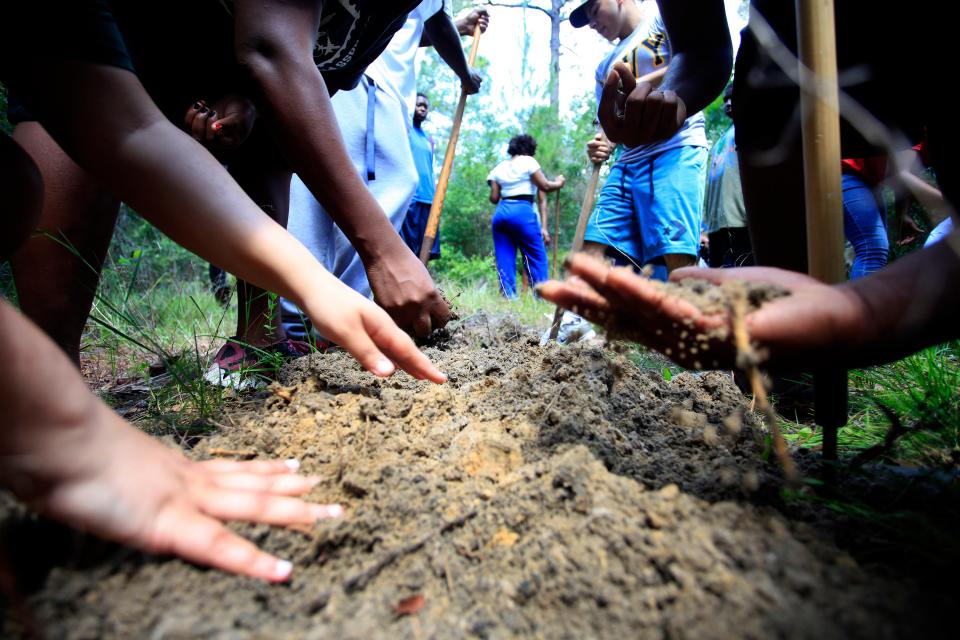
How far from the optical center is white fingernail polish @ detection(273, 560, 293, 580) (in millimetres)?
818

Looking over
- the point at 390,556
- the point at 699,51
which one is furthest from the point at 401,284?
the point at 699,51

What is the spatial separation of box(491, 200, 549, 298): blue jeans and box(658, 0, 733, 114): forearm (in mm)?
4441

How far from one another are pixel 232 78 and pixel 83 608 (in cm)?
208

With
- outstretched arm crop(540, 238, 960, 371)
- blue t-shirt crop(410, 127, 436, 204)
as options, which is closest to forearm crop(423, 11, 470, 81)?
blue t-shirt crop(410, 127, 436, 204)

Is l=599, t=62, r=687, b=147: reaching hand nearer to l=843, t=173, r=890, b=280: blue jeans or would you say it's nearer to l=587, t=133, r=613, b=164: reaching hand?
l=587, t=133, r=613, b=164: reaching hand

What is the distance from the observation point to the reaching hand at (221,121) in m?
1.96

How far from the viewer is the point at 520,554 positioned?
88 cm

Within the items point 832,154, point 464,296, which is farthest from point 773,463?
point 464,296

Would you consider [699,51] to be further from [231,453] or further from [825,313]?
[231,453]

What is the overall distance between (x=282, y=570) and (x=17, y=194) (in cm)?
110

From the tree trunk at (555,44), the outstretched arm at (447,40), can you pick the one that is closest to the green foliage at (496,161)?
the tree trunk at (555,44)

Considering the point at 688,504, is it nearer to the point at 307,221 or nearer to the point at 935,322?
the point at 935,322

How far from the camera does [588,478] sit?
982mm

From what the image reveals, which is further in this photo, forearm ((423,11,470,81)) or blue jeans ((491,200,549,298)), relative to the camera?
blue jeans ((491,200,549,298))
